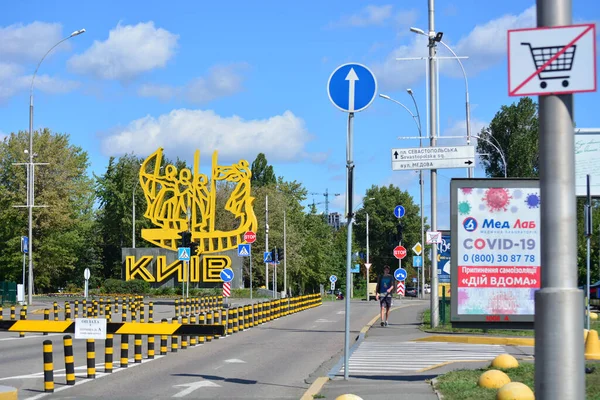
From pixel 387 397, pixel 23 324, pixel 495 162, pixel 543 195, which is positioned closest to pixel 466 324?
pixel 387 397

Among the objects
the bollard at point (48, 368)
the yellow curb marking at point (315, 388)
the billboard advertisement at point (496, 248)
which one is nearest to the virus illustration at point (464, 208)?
the billboard advertisement at point (496, 248)

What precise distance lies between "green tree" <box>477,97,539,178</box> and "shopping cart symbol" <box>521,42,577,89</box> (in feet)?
227

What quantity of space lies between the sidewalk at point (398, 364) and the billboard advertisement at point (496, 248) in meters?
1.17

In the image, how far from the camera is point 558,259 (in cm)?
569

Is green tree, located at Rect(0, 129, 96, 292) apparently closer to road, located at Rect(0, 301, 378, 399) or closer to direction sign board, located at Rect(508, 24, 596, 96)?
road, located at Rect(0, 301, 378, 399)

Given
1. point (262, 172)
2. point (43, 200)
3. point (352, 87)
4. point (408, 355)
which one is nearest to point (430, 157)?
point (408, 355)

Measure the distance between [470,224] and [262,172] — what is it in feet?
342

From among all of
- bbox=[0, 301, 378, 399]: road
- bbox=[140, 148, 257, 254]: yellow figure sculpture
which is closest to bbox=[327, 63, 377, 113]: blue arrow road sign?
Result: bbox=[0, 301, 378, 399]: road

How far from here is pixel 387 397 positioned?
429 inches

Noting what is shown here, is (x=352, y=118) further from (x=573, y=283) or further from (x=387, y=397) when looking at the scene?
(x=573, y=283)

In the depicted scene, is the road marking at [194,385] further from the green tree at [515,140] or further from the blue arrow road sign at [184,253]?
the green tree at [515,140]

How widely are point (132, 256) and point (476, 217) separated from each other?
50839 millimetres

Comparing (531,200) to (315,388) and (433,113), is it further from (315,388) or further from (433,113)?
(433,113)

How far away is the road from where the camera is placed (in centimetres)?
1244
